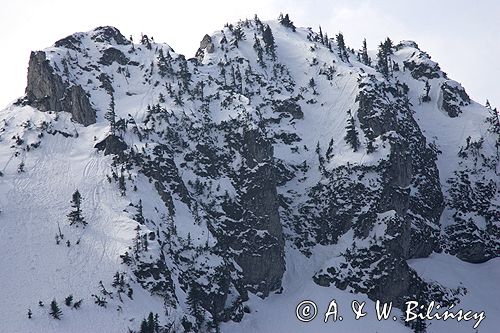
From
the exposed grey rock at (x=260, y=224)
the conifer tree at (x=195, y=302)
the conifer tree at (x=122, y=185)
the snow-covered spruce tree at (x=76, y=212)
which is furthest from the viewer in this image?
the exposed grey rock at (x=260, y=224)

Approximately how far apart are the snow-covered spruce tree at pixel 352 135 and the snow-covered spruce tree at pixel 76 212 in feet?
276

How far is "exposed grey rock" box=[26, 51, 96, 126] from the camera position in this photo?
16350 cm

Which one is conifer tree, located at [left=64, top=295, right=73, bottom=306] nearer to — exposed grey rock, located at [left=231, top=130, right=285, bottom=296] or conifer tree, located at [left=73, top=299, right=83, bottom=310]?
conifer tree, located at [left=73, top=299, right=83, bottom=310]

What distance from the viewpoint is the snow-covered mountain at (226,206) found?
113250 mm

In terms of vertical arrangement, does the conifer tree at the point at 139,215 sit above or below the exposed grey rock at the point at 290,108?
below

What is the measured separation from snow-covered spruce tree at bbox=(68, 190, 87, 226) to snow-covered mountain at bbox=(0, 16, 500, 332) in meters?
1.19

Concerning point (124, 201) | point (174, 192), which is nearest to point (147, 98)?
point (174, 192)

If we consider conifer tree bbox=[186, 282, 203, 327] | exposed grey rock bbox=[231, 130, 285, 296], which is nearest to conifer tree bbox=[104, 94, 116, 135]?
exposed grey rock bbox=[231, 130, 285, 296]

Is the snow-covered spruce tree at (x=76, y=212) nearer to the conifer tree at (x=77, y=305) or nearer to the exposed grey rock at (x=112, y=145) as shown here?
the exposed grey rock at (x=112, y=145)

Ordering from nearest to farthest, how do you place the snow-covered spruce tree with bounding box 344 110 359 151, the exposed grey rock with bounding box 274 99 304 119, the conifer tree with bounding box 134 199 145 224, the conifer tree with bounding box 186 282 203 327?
the conifer tree with bounding box 186 282 203 327
the conifer tree with bounding box 134 199 145 224
the snow-covered spruce tree with bounding box 344 110 359 151
the exposed grey rock with bounding box 274 99 304 119

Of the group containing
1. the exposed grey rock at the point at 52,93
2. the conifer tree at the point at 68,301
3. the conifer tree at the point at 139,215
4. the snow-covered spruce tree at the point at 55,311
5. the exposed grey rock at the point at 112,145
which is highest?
the exposed grey rock at the point at 52,93

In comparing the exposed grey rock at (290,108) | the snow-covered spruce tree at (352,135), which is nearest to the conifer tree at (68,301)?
the snow-covered spruce tree at (352,135)

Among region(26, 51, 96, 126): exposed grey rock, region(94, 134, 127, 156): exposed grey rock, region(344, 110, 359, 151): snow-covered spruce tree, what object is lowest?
region(94, 134, 127, 156): exposed grey rock

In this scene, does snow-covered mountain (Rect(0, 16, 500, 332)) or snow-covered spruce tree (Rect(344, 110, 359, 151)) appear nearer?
snow-covered mountain (Rect(0, 16, 500, 332))
